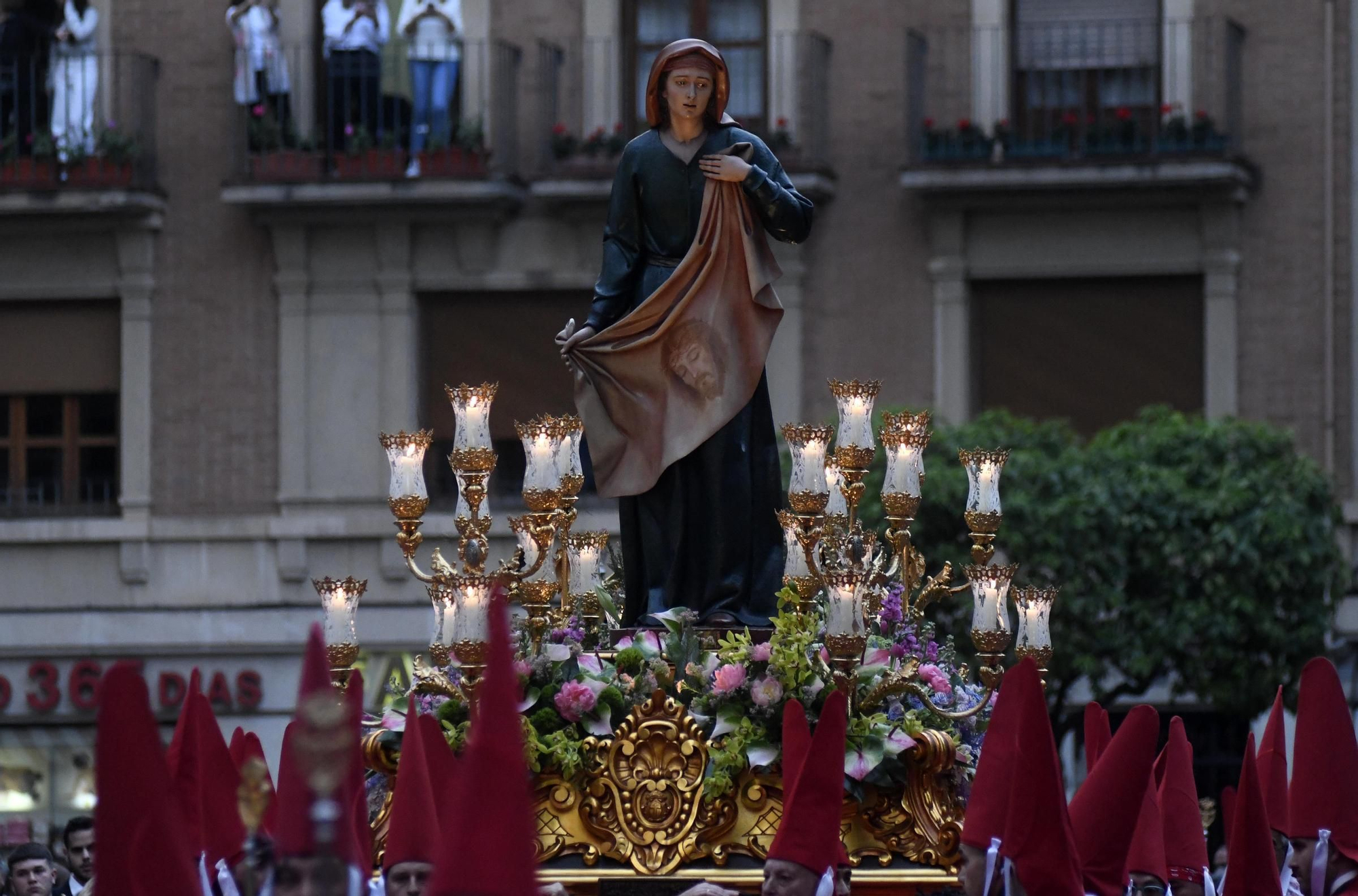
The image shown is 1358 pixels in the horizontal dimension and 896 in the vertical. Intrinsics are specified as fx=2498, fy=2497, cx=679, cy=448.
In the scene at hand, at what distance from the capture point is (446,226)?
19.4 meters

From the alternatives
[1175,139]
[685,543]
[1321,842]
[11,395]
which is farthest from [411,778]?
[11,395]

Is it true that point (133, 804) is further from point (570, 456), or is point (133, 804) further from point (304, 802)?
point (570, 456)

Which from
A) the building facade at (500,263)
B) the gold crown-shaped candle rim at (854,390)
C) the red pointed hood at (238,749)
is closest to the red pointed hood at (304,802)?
the red pointed hood at (238,749)

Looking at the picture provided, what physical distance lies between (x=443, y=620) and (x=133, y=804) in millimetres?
2637

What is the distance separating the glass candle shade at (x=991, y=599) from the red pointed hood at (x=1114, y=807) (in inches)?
49.0

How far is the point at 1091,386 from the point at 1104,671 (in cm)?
349

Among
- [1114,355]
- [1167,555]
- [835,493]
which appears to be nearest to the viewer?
[835,493]

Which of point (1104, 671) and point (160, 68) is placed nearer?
point (1104, 671)

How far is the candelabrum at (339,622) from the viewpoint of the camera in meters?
7.23

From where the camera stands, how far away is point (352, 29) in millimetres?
19359

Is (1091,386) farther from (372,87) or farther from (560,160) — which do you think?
(372,87)

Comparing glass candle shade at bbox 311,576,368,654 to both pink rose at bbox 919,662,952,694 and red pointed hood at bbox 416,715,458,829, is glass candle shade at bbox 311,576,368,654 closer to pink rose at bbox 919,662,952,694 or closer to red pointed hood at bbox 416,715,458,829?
red pointed hood at bbox 416,715,458,829

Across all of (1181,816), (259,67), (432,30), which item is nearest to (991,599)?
(1181,816)

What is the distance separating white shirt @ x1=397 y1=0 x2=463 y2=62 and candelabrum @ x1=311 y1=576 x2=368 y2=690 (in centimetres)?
1243
